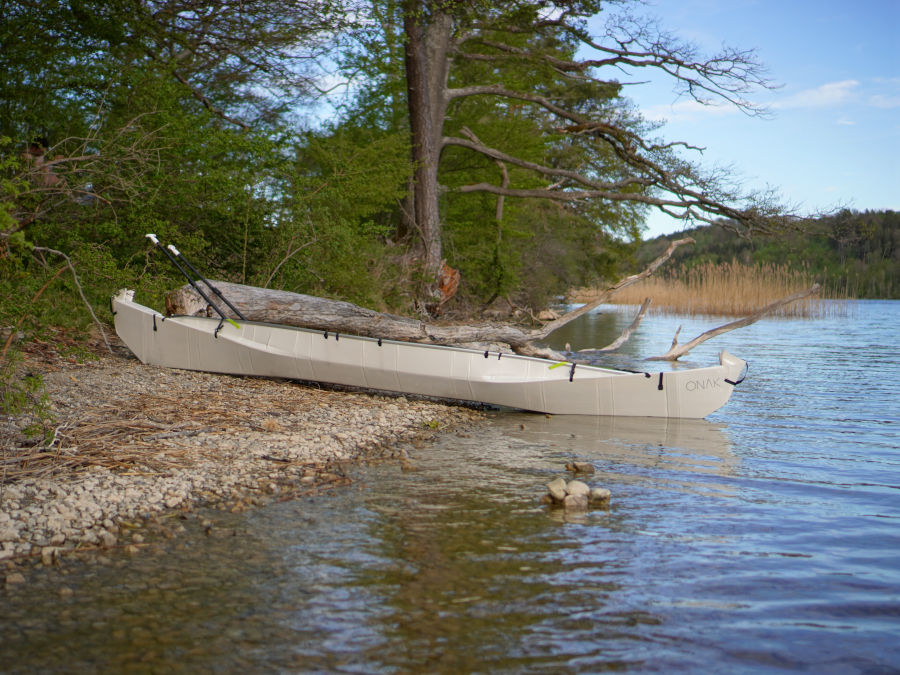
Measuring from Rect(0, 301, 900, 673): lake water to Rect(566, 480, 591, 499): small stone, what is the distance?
0.15 meters

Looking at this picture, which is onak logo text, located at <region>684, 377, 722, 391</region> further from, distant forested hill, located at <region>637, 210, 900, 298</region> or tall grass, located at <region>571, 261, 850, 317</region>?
distant forested hill, located at <region>637, 210, 900, 298</region>

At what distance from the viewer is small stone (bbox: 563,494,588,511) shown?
15.6 feet

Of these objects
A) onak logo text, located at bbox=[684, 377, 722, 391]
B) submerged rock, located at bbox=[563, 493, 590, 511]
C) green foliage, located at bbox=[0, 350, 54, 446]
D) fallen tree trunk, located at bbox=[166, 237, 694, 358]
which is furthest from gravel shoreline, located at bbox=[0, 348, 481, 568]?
onak logo text, located at bbox=[684, 377, 722, 391]

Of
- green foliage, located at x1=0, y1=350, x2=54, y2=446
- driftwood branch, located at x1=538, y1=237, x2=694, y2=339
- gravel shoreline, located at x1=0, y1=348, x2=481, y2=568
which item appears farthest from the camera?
driftwood branch, located at x1=538, y1=237, x2=694, y2=339

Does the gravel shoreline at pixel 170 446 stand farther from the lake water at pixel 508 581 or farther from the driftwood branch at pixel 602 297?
the driftwood branch at pixel 602 297

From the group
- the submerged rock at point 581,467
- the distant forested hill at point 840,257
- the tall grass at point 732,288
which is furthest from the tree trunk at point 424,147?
the distant forested hill at point 840,257

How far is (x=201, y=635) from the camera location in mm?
3008

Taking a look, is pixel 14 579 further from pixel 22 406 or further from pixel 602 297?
pixel 602 297

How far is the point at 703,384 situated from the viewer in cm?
758

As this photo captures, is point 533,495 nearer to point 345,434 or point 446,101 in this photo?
point 345,434

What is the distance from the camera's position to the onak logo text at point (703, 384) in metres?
7.58

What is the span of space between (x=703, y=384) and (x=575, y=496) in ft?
10.9

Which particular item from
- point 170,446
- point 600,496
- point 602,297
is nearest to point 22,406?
point 170,446

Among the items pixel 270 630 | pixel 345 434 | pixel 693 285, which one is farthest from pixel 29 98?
pixel 693 285
